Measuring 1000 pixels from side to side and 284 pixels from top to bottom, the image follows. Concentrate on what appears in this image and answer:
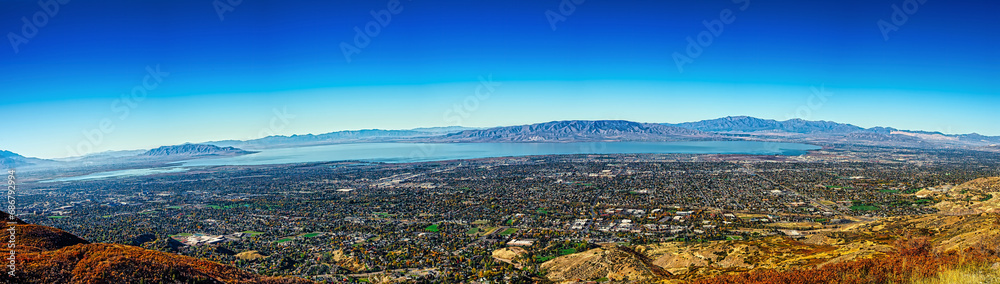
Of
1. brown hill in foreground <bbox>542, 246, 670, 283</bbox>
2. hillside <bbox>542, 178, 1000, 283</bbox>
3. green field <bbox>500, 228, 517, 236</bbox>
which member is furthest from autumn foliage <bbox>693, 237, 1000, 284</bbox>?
green field <bbox>500, 228, 517, 236</bbox>

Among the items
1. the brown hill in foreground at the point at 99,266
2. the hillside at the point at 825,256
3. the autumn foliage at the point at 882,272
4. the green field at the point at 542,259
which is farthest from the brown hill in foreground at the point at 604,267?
the brown hill in foreground at the point at 99,266

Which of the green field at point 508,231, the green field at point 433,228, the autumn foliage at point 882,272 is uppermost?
the autumn foliage at point 882,272

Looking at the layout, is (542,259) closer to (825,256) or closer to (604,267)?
(604,267)

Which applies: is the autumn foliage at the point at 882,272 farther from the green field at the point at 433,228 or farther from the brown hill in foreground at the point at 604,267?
the green field at the point at 433,228

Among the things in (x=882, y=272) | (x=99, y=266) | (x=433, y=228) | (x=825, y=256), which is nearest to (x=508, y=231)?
(x=433, y=228)

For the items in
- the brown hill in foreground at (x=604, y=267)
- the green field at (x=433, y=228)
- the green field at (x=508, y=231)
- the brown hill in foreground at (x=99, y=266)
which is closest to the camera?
the brown hill in foreground at (x=99, y=266)

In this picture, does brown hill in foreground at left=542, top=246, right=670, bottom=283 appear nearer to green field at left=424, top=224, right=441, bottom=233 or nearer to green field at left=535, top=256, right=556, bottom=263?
green field at left=535, top=256, right=556, bottom=263

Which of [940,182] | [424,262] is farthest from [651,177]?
[424,262]

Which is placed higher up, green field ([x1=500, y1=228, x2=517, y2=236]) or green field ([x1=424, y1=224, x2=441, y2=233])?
green field ([x1=424, y1=224, x2=441, y2=233])
